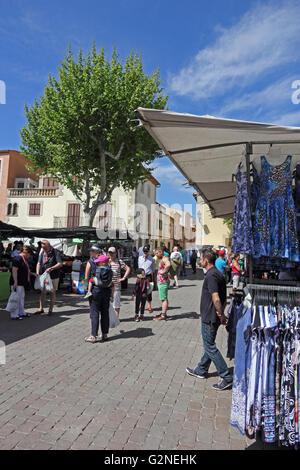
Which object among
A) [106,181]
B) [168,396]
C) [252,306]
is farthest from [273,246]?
[106,181]

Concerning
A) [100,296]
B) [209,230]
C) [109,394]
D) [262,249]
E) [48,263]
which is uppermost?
[209,230]

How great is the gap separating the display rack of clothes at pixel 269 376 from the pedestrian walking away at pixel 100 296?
10.9 ft

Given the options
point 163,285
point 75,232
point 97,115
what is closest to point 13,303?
point 163,285

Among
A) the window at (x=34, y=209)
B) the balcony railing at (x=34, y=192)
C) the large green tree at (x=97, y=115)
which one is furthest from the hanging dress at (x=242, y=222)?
the window at (x=34, y=209)

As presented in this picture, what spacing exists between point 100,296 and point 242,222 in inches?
128

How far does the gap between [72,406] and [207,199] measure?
4.51 meters

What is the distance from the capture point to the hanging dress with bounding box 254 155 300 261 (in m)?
3.06

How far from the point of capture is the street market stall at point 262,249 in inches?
99.3

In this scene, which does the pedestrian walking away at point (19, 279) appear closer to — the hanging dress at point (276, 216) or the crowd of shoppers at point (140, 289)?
the crowd of shoppers at point (140, 289)

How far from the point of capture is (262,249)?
3.12m

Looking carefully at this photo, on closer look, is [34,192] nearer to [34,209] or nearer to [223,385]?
[34,209]

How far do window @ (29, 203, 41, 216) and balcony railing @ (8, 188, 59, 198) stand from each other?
36.0 inches

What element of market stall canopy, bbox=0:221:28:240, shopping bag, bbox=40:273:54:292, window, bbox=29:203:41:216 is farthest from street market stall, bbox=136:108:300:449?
window, bbox=29:203:41:216

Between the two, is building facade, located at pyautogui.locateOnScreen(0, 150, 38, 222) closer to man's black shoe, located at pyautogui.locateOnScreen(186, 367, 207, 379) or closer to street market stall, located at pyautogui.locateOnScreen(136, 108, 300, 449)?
man's black shoe, located at pyautogui.locateOnScreen(186, 367, 207, 379)
